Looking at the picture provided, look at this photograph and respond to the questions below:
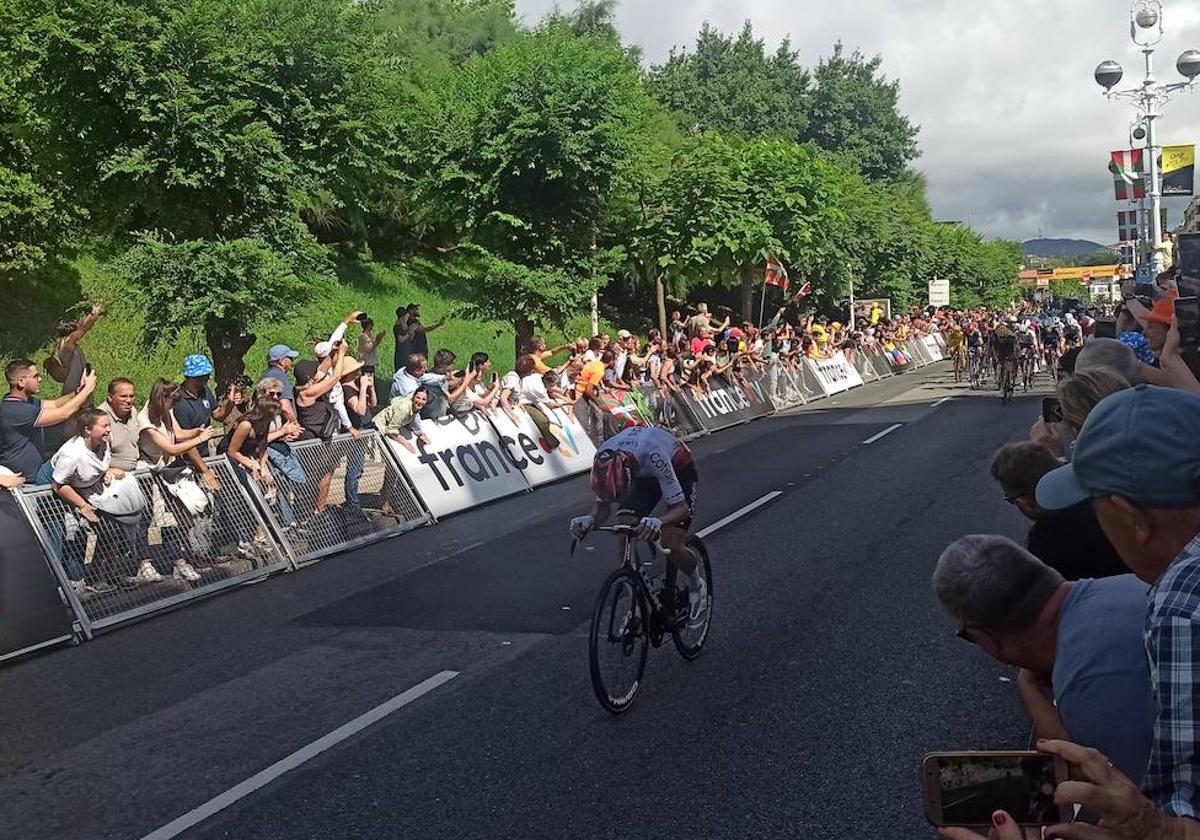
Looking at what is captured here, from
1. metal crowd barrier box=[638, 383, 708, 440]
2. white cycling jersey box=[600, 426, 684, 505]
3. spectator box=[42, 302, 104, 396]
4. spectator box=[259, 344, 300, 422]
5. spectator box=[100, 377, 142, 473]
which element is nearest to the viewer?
white cycling jersey box=[600, 426, 684, 505]

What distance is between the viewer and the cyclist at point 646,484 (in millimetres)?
6457

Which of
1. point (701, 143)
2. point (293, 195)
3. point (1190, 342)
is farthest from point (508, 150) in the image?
point (1190, 342)

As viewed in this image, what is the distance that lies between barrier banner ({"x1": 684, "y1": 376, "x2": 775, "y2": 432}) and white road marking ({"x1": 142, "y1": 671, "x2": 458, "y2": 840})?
16.2m

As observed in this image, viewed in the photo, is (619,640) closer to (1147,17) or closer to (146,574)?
(146,574)

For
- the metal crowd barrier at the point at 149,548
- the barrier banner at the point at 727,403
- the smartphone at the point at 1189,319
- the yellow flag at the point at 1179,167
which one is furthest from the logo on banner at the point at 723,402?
the yellow flag at the point at 1179,167

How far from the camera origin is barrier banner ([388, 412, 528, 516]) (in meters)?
13.4

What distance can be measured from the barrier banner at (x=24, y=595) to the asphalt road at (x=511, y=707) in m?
0.44

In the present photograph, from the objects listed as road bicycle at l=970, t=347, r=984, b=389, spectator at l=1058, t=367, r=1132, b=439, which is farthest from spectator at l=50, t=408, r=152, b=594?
road bicycle at l=970, t=347, r=984, b=389

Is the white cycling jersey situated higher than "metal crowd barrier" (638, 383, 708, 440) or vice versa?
the white cycling jersey

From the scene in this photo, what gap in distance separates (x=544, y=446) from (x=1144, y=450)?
14652 mm

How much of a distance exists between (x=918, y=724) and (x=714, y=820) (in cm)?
153

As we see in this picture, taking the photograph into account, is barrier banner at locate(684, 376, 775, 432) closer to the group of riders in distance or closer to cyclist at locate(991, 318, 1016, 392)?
cyclist at locate(991, 318, 1016, 392)

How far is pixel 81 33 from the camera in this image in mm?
18344

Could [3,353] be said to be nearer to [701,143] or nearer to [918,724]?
[701,143]
